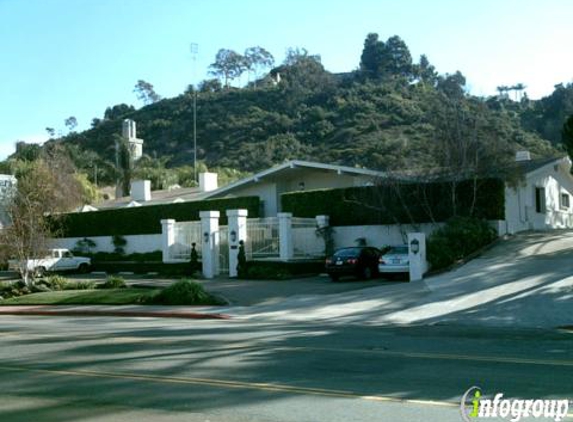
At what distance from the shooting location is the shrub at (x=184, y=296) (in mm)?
23328

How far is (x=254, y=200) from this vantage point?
3884 centimetres

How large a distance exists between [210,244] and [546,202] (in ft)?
60.9

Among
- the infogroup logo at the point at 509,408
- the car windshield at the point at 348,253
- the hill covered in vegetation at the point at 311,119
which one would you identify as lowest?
the infogroup logo at the point at 509,408

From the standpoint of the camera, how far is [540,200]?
120 feet

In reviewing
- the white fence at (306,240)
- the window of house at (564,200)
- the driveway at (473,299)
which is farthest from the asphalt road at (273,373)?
the window of house at (564,200)

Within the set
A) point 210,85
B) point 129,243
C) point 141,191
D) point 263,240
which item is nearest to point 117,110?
Answer: point 210,85

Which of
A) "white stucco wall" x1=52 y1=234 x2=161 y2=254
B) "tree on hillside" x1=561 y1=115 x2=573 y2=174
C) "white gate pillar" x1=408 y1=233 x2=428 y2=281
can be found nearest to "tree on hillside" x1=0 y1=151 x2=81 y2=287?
"white stucco wall" x1=52 y1=234 x2=161 y2=254

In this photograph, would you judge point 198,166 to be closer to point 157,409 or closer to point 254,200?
point 254,200

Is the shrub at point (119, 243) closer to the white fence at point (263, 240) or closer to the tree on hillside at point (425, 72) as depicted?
the white fence at point (263, 240)

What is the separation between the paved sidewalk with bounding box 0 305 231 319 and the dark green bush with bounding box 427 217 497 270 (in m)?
9.39

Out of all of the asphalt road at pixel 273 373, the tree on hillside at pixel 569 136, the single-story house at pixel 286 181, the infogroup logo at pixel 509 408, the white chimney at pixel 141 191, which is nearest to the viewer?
the infogroup logo at pixel 509 408

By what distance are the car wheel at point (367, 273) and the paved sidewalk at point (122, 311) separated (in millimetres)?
8467

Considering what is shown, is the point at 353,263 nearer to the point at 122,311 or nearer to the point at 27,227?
the point at 122,311

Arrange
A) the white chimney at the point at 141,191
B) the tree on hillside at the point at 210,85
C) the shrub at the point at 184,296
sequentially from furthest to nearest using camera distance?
the tree on hillside at the point at 210,85, the white chimney at the point at 141,191, the shrub at the point at 184,296
